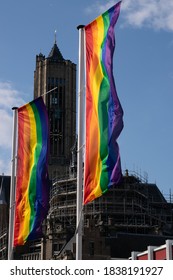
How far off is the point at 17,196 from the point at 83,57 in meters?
8.23

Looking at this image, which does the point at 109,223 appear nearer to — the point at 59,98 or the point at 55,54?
the point at 59,98

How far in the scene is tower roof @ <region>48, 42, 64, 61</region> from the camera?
6275 inches

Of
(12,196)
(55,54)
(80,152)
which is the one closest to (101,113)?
(80,152)

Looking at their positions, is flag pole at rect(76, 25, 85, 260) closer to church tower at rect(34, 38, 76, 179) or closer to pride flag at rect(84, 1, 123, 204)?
pride flag at rect(84, 1, 123, 204)

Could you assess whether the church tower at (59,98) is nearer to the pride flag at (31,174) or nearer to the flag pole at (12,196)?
the flag pole at (12,196)

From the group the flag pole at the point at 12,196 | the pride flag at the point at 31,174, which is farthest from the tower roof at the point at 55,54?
the pride flag at the point at 31,174

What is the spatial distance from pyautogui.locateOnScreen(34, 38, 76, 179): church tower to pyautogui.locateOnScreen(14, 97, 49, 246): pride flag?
113079mm

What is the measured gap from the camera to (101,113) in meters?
26.8

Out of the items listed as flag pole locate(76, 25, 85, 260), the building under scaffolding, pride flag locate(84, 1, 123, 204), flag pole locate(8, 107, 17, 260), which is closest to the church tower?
the building under scaffolding

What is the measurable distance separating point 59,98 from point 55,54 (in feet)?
50.0

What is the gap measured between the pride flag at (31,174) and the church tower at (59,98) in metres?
113

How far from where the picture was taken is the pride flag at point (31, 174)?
101 ft
